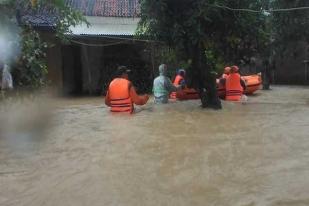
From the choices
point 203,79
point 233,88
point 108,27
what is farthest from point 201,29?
point 108,27

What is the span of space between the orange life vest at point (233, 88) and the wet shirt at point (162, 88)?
1.45 metres

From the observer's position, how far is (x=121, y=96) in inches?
463

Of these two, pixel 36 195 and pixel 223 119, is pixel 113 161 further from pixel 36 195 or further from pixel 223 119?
pixel 223 119

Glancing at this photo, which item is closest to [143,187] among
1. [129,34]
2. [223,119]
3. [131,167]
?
[131,167]

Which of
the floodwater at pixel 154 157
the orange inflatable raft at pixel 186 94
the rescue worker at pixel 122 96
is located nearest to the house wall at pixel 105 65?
the orange inflatable raft at pixel 186 94

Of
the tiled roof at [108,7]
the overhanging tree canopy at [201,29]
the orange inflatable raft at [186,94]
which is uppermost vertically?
the tiled roof at [108,7]

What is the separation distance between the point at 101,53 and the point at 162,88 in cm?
618

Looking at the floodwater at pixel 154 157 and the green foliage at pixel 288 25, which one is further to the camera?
the green foliage at pixel 288 25

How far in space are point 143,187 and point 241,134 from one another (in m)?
A: 3.55

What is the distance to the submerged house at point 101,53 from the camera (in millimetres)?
18047

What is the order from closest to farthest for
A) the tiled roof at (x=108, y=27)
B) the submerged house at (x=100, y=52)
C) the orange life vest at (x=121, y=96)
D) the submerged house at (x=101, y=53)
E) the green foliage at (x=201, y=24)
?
the orange life vest at (x=121, y=96)
the green foliage at (x=201, y=24)
the tiled roof at (x=108, y=27)
the submerged house at (x=100, y=52)
the submerged house at (x=101, y=53)

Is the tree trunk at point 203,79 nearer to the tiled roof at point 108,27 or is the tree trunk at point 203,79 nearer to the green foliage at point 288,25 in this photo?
A: the tiled roof at point 108,27

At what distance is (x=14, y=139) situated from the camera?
29.3 ft

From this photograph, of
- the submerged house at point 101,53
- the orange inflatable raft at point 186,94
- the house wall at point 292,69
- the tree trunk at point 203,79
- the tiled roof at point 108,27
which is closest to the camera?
the tree trunk at point 203,79
